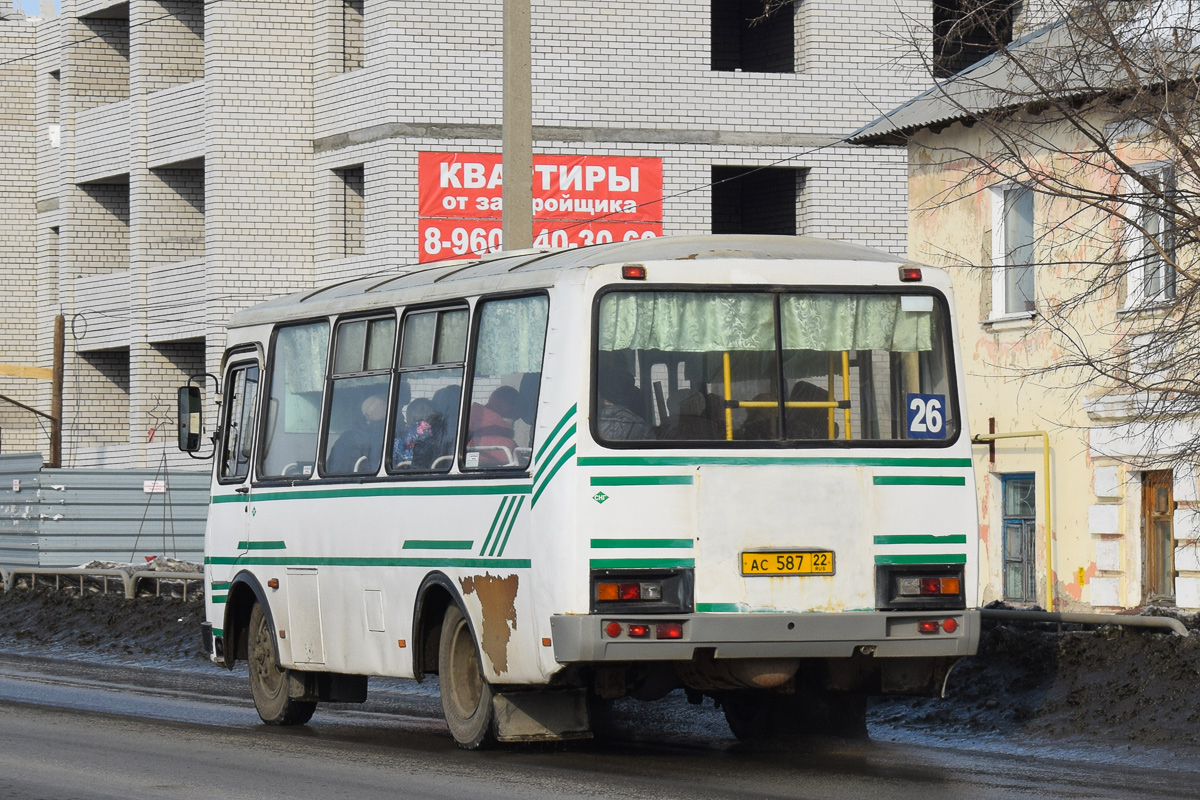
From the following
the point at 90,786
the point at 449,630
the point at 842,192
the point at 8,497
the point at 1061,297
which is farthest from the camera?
the point at 842,192

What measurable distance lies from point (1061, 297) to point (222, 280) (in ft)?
54.6

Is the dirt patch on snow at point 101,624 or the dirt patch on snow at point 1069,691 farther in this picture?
the dirt patch on snow at point 101,624

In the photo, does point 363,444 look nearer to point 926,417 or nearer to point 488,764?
point 488,764

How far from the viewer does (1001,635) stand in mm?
14195

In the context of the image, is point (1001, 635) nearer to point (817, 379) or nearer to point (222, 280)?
point (817, 379)

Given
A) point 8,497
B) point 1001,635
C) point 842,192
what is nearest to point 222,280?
point 8,497

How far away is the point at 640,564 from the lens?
11.3m

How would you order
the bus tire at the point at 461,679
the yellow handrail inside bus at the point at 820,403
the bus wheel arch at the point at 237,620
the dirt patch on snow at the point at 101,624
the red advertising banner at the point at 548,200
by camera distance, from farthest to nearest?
the red advertising banner at the point at 548,200, the dirt patch on snow at the point at 101,624, the bus wheel arch at the point at 237,620, the bus tire at the point at 461,679, the yellow handrail inside bus at the point at 820,403

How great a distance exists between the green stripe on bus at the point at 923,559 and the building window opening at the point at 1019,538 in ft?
38.9

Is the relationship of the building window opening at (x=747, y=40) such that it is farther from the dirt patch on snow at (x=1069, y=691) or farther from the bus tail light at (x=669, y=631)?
the bus tail light at (x=669, y=631)

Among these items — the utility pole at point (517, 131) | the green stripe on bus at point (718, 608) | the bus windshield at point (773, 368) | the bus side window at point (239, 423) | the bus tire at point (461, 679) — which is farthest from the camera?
the utility pole at point (517, 131)

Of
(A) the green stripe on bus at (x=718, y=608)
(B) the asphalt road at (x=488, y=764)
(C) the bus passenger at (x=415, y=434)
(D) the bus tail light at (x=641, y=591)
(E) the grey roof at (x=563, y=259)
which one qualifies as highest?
(E) the grey roof at (x=563, y=259)

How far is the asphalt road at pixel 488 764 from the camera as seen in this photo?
414 inches

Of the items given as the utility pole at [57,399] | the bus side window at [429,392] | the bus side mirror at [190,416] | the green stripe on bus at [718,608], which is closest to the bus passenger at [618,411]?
the green stripe on bus at [718,608]
